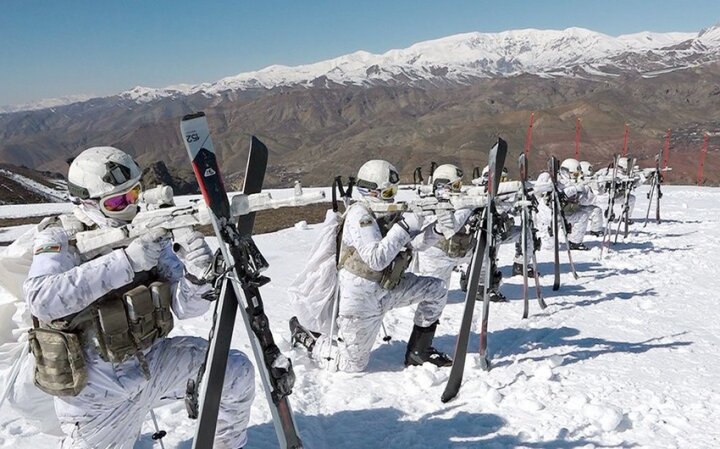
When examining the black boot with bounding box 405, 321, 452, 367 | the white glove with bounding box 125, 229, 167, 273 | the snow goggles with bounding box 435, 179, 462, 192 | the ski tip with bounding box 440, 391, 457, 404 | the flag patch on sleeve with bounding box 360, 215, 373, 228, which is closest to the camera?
the white glove with bounding box 125, 229, 167, 273

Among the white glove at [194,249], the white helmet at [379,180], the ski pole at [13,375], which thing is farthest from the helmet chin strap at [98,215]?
the white helmet at [379,180]

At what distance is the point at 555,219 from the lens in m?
10.9

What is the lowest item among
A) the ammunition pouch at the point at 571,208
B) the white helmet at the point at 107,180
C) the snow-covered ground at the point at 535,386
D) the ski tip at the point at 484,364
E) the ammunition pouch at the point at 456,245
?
the snow-covered ground at the point at 535,386

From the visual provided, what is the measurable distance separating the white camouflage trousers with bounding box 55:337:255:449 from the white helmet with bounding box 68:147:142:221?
45.2 inches

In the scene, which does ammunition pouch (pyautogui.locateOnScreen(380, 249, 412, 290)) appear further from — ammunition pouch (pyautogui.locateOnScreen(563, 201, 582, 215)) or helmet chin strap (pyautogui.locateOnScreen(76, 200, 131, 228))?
ammunition pouch (pyautogui.locateOnScreen(563, 201, 582, 215))

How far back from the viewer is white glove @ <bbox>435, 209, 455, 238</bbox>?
6230 mm

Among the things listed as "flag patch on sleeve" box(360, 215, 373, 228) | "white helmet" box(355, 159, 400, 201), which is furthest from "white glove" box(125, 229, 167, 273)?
"white helmet" box(355, 159, 400, 201)

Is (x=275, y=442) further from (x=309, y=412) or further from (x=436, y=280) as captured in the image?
(x=436, y=280)

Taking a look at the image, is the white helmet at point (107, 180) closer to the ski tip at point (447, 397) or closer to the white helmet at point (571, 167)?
the ski tip at point (447, 397)

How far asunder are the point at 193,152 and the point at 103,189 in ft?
3.10

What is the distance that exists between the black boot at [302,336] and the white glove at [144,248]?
353 cm

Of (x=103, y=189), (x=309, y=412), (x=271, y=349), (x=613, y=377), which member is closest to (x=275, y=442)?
(x=309, y=412)

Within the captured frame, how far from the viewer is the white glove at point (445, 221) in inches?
245

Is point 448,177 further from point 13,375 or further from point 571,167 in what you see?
point 571,167
